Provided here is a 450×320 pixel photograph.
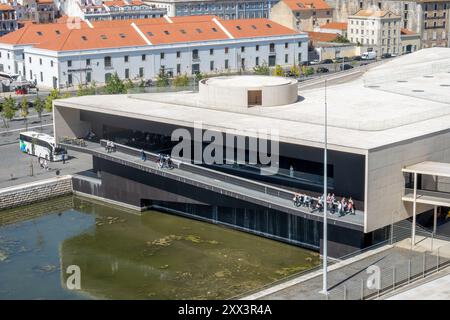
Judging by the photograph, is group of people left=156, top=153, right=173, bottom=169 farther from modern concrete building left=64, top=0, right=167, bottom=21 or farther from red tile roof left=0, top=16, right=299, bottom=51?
modern concrete building left=64, top=0, right=167, bottom=21

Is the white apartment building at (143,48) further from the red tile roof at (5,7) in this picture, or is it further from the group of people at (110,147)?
the group of people at (110,147)

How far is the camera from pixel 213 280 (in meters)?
40.5

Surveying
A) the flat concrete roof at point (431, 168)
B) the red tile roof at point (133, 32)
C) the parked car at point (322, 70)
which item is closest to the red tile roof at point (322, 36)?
the red tile roof at point (133, 32)

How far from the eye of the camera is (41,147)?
61.5 meters

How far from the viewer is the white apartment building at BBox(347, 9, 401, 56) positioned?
11362 centimetres

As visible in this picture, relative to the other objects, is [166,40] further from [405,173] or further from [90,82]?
[405,173]

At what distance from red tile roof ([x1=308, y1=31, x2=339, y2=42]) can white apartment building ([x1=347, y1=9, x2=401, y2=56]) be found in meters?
3.28

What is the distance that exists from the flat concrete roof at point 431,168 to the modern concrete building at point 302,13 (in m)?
82.2

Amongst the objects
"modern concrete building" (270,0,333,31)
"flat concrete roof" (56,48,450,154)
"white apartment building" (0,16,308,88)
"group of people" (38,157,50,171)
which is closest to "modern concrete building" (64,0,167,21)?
"white apartment building" (0,16,308,88)

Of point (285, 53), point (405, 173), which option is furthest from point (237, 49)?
point (405, 173)

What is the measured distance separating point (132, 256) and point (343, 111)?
1433 centimetres

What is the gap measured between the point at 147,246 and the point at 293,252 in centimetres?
773

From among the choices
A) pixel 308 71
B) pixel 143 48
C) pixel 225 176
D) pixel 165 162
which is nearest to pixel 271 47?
pixel 308 71

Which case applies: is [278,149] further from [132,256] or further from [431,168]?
[132,256]
